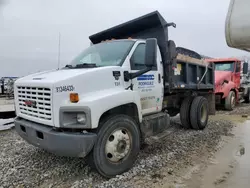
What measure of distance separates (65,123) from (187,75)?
12.2ft

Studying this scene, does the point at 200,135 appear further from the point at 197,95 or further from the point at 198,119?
the point at 197,95

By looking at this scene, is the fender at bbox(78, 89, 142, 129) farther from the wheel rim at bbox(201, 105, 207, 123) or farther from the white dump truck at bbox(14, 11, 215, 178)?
the wheel rim at bbox(201, 105, 207, 123)

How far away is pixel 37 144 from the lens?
351 cm

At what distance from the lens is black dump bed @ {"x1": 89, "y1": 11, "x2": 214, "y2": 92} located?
5.05 meters

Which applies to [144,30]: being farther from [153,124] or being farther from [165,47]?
[153,124]

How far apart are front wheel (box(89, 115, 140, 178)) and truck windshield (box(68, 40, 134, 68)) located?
40.8 inches

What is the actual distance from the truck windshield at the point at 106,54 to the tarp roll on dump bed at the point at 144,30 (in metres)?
0.88

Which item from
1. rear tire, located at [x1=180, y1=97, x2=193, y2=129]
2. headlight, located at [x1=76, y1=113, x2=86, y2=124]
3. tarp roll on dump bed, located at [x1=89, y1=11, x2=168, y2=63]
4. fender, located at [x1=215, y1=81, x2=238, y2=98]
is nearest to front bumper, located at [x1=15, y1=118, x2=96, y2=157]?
headlight, located at [x1=76, y1=113, x2=86, y2=124]

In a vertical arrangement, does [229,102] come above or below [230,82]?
below

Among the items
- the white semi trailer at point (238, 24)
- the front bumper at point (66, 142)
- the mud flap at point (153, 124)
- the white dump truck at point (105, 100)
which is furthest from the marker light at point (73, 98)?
the white semi trailer at point (238, 24)

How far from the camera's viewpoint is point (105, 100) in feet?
11.1

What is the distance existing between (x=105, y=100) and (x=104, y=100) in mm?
20

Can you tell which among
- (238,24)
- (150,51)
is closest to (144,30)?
(150,51)

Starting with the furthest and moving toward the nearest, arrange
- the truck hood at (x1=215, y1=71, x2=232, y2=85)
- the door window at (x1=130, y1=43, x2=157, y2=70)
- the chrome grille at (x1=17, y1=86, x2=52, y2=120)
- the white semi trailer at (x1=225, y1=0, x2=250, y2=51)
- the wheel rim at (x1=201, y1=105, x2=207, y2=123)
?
→ the truck hood at (x1=215, y1=71, x2=232, y2=85), the wheel rim at (x1=201, y1=105, x2=207, y2=123), the door window at (x1=130, y1=43, x2=157, y2=70), the chrome grille at (x1=17, y1=86, x2=52, y2=120), the white semi trailer at (x1=225, y1=0, x2=250, y2=51)
